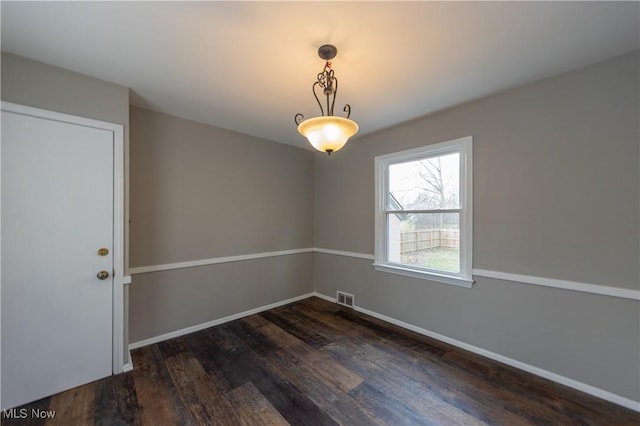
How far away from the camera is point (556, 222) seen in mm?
2051

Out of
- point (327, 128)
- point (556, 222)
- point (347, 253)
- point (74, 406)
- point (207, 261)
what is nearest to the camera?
point (327, 128)

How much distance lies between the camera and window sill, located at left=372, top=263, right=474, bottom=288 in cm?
256

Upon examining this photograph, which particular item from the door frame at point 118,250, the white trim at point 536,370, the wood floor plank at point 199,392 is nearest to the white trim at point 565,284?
the white trim at point 536,370

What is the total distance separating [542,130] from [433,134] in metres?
0.94

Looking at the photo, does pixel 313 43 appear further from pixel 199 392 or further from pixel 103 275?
pixel 199 392

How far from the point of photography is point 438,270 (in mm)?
2807

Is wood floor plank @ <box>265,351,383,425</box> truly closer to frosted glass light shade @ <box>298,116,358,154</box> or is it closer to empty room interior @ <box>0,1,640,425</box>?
empty room interior @ <box>0,1,640,425</box>

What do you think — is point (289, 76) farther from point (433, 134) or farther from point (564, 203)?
point (564, 203)

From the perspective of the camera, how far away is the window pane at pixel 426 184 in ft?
8.89

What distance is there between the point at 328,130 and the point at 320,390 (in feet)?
6.52

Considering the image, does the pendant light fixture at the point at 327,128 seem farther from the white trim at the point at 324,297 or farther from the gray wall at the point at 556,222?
the white trim at the point at 324,297

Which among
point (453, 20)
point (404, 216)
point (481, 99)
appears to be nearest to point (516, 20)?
point (453, 20)

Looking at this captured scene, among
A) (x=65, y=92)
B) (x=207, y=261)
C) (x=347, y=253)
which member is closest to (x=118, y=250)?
(x=207, y=261)

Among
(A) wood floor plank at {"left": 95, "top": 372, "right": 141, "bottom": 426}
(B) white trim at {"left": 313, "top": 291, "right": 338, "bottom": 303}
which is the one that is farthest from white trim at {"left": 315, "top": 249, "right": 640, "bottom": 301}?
(A) wood floor plank at {"left": 95, "top": 372, "right": 141, "bottom": 426}
